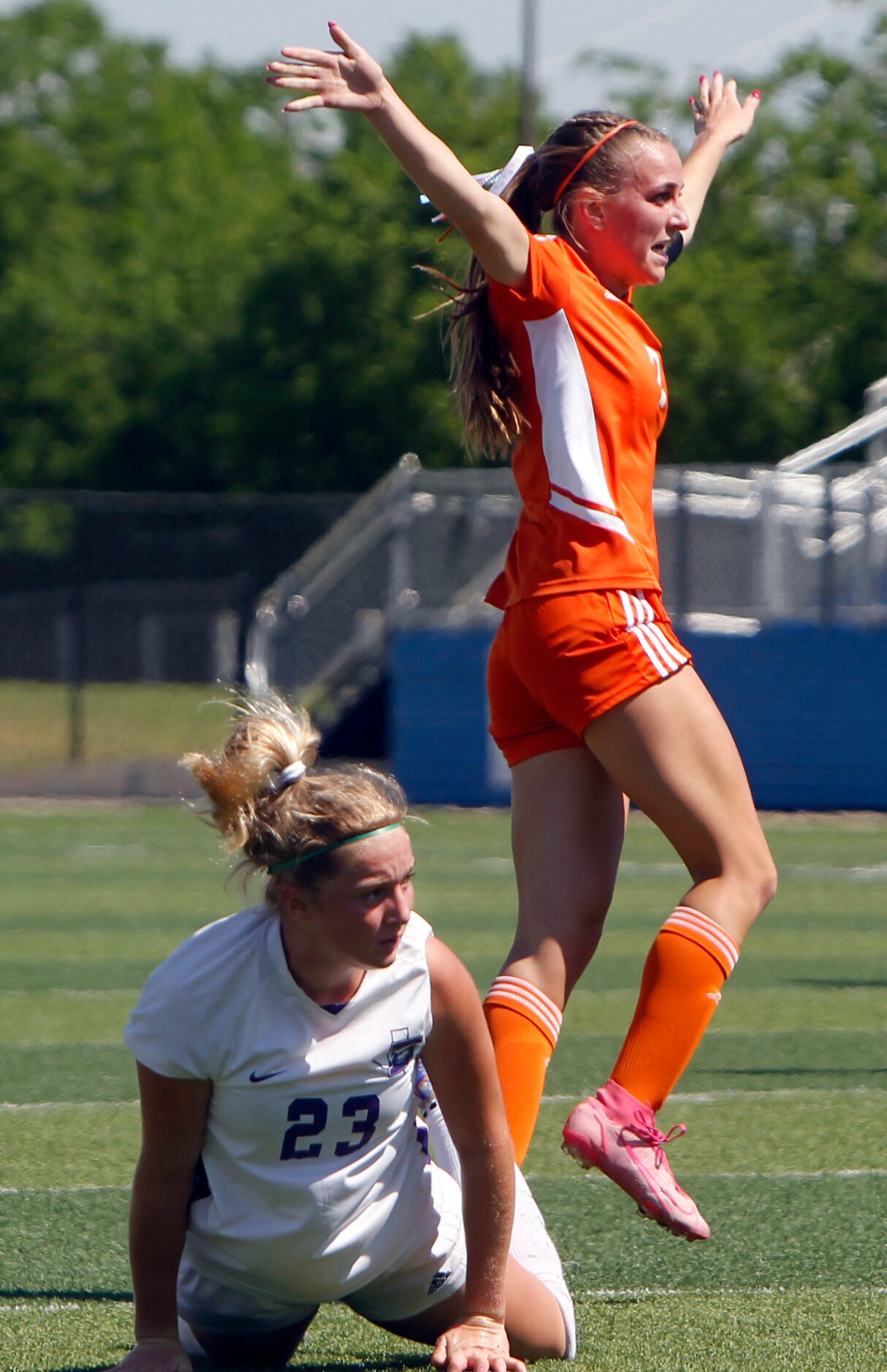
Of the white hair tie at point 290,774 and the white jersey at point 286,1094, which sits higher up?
the white hair tie at point 290,774

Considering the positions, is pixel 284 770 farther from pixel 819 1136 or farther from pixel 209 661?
pixel 209 661

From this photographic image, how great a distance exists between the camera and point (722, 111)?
14.5 feet

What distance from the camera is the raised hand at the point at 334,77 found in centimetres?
316

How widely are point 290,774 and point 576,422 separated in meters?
0.97

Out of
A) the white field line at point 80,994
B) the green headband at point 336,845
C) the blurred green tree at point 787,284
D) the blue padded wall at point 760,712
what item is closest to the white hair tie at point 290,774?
the green headband at point 336,845

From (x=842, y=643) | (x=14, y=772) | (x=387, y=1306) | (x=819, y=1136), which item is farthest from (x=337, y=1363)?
(x=14, y=772)

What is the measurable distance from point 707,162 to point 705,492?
1196 cm

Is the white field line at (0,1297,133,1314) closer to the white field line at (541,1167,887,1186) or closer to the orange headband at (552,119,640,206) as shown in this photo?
the white field line at (541,1167,887,1186)

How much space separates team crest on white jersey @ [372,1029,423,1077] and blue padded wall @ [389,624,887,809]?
12.7 meters

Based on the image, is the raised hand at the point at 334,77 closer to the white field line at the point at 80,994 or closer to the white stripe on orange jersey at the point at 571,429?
the white stripe on orange jersey at the point at 571,429

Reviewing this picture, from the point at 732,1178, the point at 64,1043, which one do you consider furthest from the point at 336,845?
the point at 64,1043

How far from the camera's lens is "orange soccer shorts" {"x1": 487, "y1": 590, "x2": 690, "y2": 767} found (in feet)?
11.5

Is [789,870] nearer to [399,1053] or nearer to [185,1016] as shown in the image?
[399,1053]

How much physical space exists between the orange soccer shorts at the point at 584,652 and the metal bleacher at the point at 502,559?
474 inches
